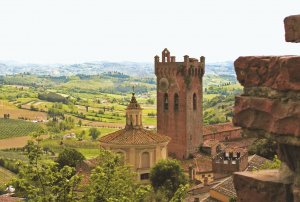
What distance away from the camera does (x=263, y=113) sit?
376 centimetres

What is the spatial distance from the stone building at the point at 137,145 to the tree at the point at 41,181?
91.5 feet

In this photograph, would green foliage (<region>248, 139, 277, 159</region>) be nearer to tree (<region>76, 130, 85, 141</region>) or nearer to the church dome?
the church dome

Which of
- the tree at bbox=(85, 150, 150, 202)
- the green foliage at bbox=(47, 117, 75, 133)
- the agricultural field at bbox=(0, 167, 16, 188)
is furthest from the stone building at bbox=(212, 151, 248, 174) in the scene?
the green foliage at bbox=(47, 117, 75, 133)

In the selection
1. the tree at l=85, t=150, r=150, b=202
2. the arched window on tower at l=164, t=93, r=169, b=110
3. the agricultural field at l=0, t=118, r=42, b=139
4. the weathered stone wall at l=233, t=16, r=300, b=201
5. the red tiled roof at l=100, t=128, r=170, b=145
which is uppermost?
the weathered stone wall at l=233, t=16, r=300, b=201

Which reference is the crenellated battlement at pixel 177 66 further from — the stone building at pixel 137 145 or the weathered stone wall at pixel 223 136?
the stone building at pixel 137 145

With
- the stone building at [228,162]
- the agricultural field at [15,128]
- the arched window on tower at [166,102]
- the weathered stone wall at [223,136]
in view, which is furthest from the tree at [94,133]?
the stone building at [228,162]

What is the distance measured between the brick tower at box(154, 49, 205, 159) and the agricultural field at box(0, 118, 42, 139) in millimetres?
51386

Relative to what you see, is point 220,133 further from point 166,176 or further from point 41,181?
point 41,181

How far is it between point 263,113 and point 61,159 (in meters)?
49.9

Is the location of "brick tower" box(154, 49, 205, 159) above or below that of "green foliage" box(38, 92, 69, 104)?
above

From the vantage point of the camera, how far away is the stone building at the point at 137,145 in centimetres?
4272

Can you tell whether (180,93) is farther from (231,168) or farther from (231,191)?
(231,191)

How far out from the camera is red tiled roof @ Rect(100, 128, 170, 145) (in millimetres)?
43125

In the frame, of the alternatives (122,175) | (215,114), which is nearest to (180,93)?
(122,175)
